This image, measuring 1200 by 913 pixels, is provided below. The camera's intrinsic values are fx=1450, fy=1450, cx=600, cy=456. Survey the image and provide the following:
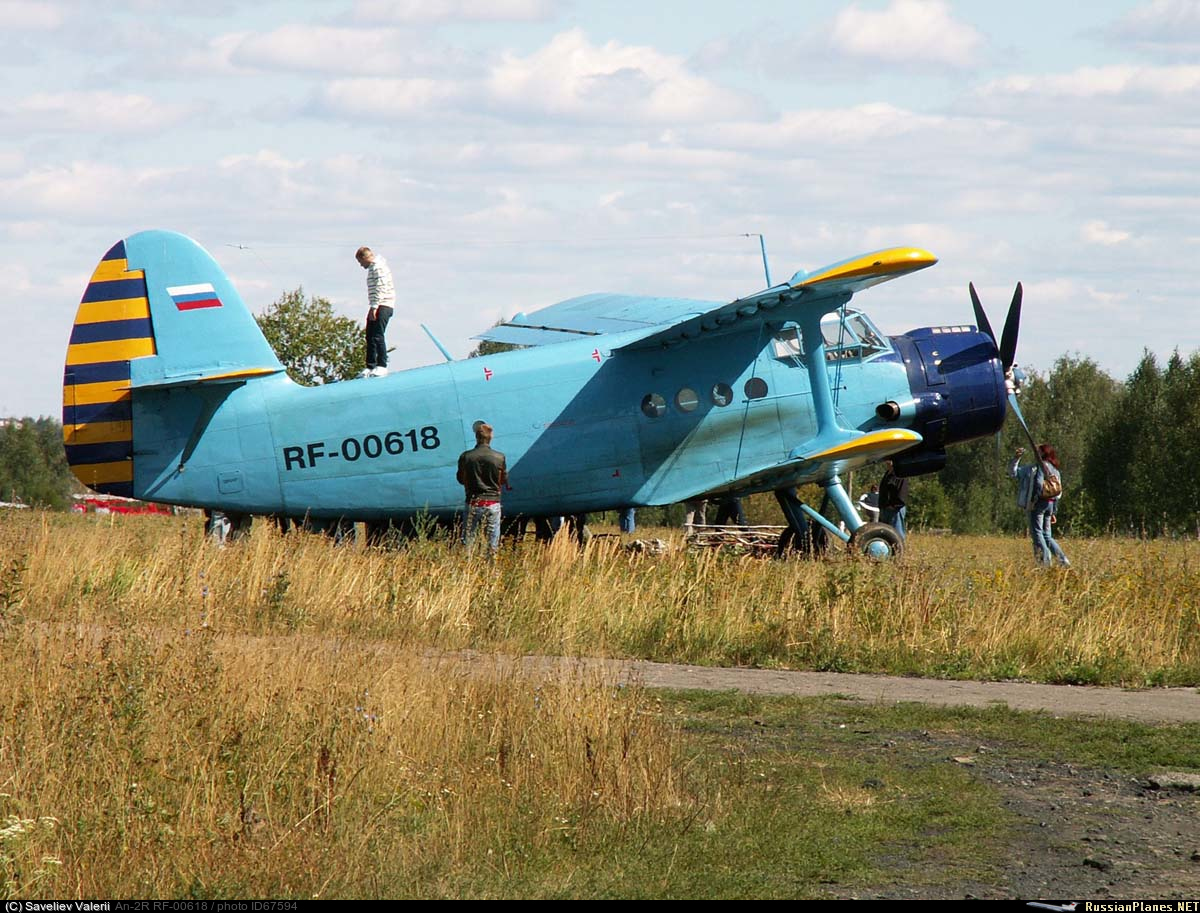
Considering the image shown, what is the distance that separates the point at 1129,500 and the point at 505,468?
56.7 m

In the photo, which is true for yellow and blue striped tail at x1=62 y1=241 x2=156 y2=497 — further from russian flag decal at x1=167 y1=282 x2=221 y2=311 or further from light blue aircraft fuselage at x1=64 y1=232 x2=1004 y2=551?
russian flag decal at x1=167 y1=282 x2=221 y2=311

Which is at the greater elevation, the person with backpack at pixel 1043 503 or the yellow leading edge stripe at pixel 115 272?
the yellow leading edge stripe at pixel 115 272

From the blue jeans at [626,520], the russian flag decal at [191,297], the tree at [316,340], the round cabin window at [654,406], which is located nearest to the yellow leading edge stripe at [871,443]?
the round cabin window at [654,406]

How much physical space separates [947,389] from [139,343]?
1032 cm

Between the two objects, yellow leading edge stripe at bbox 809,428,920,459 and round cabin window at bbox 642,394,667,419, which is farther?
round cabin window at bbox 642,394,667,419

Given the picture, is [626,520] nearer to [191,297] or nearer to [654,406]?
[654,406]

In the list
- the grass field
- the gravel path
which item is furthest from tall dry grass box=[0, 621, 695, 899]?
the gravel path

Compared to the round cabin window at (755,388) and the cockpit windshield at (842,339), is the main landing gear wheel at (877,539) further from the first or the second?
the cockpit windshield at (842,339)

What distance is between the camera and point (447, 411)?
693 inches

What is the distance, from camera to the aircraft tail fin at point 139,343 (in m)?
17.4

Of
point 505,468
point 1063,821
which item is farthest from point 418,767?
point 505,468

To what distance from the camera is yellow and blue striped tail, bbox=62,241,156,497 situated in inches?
684

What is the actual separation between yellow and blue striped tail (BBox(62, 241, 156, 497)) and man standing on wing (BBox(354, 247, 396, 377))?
2796mm

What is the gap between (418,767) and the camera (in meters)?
7.42
